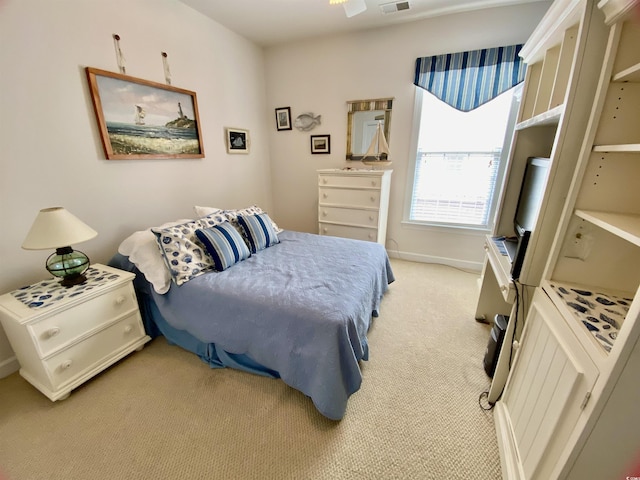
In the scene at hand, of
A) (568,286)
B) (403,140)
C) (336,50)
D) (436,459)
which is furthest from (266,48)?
(436,459)

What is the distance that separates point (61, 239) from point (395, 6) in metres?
3.28

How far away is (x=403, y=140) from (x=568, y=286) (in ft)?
8.15

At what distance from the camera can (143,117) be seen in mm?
2172

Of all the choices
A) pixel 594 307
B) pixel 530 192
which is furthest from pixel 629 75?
pixel 530 192

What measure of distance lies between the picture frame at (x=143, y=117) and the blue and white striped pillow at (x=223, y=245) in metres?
0.96

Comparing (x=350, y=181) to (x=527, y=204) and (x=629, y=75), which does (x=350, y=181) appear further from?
(x=629, y=75)

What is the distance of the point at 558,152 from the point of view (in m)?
1.05

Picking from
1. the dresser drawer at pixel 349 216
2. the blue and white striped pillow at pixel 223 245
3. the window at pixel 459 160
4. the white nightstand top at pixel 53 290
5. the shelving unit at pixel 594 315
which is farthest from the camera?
the dresser drawer at pixel 349 216

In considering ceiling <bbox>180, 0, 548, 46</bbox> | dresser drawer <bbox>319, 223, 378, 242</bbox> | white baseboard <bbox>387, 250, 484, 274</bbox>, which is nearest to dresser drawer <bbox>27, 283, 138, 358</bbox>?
dresser drawer <bbox>319, 223, 378, 242</bbox>

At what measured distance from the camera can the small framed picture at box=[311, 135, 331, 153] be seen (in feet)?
11.3

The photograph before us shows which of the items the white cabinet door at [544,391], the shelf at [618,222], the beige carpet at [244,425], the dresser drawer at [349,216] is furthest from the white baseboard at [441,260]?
the shelf at [618,222]

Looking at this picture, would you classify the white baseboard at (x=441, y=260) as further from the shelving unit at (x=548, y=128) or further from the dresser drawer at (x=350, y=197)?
the shelving unit at (x=548, y=128)

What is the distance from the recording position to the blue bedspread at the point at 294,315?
1344 millimetres

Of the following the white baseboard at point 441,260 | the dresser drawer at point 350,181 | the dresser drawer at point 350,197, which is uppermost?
the dresser drawer at point 350,181
